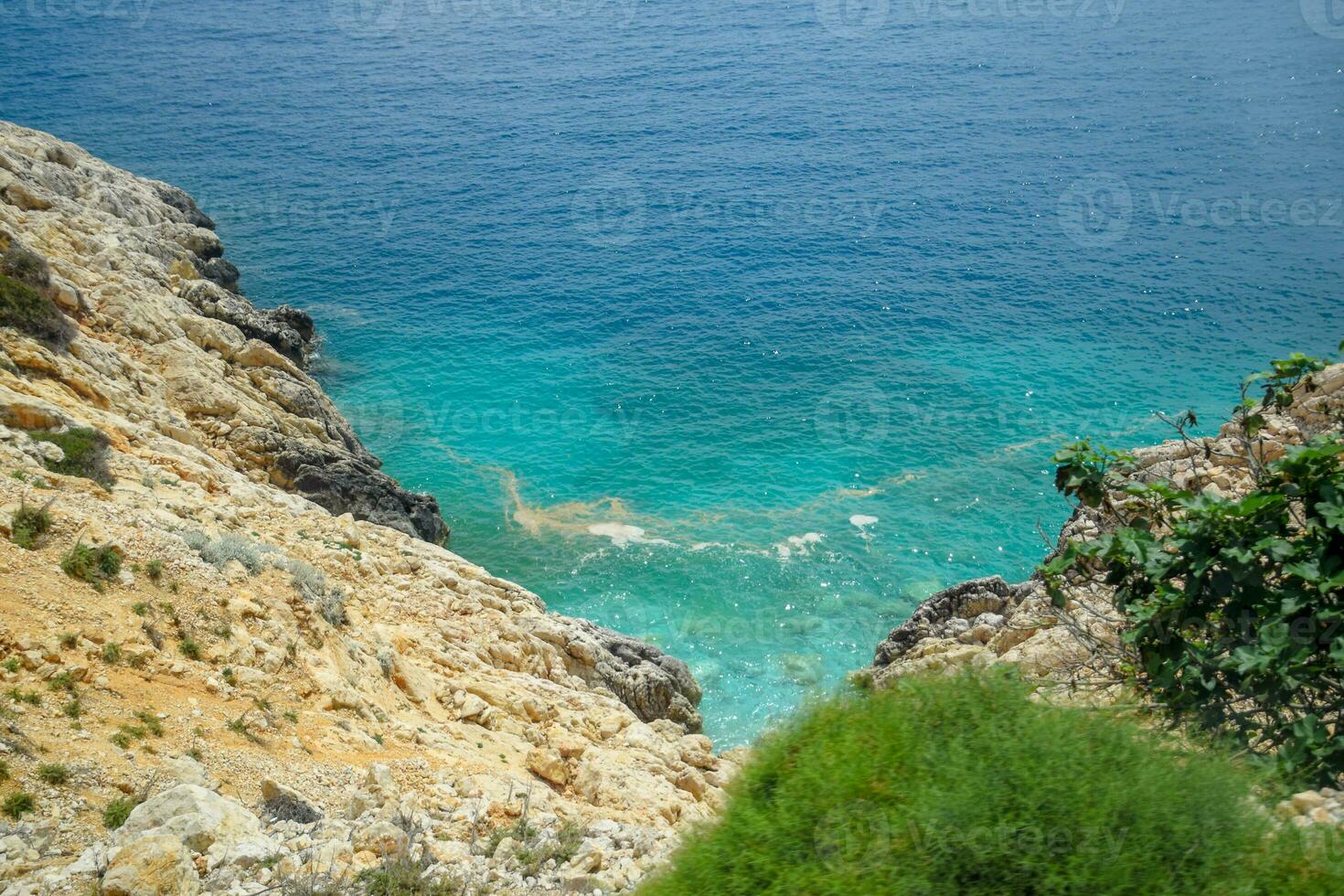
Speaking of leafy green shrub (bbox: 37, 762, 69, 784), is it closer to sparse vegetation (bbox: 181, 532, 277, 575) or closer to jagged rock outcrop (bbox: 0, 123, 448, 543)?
sparse vegetation (bbox: 181, 532, 277, 575)

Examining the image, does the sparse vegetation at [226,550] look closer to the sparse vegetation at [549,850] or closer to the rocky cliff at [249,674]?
the rocky cliff at [249,674]

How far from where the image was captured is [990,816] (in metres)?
7.09

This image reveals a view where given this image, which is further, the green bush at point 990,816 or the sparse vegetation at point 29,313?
the sparse vegetation at point 29,313

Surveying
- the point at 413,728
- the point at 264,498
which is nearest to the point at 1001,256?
the point at 264,498

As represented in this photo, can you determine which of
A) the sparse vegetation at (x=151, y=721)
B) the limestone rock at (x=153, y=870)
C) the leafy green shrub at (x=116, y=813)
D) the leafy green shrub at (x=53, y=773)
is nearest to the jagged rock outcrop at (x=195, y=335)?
the sparse vegetation at (x=151, y=721)

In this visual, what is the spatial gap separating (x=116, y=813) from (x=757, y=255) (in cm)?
4640

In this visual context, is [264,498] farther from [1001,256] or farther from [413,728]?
[1001,256]

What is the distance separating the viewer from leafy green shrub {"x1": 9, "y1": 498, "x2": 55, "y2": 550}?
14234mm

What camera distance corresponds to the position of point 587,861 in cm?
1212

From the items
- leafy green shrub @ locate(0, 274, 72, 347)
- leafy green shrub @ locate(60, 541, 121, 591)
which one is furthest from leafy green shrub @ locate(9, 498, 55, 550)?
leafy green shrub @ locate(0, 274, 72, 347)

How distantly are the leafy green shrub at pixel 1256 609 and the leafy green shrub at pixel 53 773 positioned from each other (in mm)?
11286

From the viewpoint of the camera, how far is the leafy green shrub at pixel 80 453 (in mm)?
17438

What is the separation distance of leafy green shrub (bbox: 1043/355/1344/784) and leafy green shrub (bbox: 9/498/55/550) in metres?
14.0

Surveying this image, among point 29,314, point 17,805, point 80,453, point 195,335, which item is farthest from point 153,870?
point 195,335
